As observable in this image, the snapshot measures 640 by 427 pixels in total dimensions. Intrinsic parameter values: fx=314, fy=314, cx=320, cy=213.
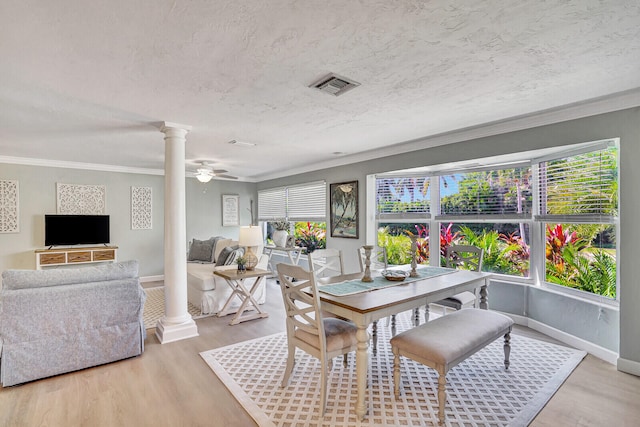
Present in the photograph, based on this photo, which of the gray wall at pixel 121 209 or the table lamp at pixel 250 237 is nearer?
the table lamp at pixel 250 237

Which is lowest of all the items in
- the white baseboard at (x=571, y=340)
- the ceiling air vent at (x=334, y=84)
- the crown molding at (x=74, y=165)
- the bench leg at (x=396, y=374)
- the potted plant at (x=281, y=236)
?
the white baseboard at (x=571, y=340)

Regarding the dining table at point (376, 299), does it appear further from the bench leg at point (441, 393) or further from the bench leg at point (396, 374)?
the bench leg at point (441, 393)

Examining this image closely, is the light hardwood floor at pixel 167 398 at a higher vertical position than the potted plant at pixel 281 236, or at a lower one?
lower

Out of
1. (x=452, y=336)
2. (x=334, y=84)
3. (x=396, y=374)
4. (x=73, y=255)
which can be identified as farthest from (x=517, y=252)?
(x=73, y=255)

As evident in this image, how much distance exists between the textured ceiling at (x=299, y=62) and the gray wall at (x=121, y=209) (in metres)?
2.34

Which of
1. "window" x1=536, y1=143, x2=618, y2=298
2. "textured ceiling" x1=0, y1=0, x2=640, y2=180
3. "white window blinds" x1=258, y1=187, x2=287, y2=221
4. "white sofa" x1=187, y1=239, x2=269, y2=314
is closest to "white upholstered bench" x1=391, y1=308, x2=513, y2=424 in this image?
"window" x1=536, y1=143, x2=618, y2=298

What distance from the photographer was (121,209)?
20.4ft

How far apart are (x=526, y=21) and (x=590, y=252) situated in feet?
8.93

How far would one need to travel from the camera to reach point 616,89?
8.27 ft

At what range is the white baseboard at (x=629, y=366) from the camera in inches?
104

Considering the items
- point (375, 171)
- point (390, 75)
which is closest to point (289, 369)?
point (390, 75)

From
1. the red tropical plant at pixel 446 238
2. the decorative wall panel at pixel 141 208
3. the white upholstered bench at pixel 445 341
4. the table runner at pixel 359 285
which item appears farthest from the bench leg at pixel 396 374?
the decorative wall panel at pixel 141 208

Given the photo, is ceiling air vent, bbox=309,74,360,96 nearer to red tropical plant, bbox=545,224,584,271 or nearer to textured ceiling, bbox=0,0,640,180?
textured ceiling, bbox=0,0,640,180

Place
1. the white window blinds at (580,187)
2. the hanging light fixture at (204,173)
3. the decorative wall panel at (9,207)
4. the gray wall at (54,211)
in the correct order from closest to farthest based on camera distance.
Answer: the white window blinds at (580,187) → the hanging light fixture at (204,173) → the decorative wall panel at (9,207) → the gray wall at (54,211)
